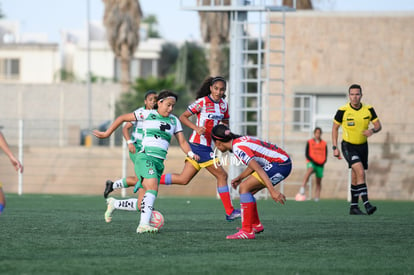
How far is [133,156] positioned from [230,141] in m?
3.70

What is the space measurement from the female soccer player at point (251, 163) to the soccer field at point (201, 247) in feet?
0.82

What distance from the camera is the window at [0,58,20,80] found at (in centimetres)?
6662

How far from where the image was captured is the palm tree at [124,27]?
46.5 m

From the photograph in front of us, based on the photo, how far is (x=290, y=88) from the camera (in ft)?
93.8

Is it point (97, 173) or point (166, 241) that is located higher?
point (166, 241)

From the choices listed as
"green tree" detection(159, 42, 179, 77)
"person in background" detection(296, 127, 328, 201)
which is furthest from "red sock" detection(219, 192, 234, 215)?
"green tree" detection(159, 42, 179, 77)

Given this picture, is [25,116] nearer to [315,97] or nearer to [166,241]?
[315,97]

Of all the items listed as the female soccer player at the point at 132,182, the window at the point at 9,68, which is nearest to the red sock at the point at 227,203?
the female soccer player at the point at 132,182

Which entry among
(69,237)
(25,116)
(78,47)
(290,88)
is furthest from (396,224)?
(78,47)

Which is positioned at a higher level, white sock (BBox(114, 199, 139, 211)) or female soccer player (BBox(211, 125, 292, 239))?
female soccer player (BBox(211, 125, 292, 239))

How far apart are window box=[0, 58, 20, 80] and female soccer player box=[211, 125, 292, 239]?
58776 mm

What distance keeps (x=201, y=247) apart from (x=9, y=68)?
6027 cm

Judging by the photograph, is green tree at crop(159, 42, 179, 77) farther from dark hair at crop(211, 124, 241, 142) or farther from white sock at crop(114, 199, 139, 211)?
dark hair at crop(211, 124, 241, 142)

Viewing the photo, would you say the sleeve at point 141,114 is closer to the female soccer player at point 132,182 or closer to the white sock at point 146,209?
the female soccer player at point 132,182
